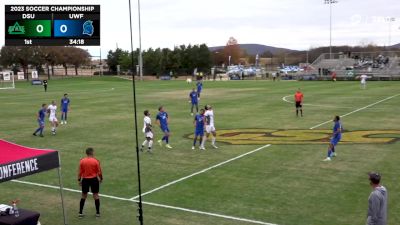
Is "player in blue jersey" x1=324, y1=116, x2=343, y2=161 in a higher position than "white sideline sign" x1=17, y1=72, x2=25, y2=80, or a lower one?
lower

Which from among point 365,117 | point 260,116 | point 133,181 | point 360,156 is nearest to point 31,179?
point 133,181

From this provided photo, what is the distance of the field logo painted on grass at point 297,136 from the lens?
21.5 metres

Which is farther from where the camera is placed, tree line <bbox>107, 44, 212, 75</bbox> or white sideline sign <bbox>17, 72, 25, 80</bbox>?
tree line <bbox>107, 44, 212, 75</bbox>

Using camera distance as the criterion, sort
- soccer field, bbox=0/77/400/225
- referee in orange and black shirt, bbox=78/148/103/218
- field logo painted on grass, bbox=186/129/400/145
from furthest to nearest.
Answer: field logo painted on grass, bbox=186/129/400/145 → soccer field, bbox=0/77/400/225 → referee in orange and black shirt, bbox=78/148/103/218

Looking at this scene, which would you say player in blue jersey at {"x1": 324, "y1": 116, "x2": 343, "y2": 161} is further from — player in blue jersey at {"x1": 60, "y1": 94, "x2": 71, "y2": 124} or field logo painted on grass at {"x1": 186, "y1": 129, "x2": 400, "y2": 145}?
player in blue jersey at {"x1": 60, "y1": 94, "x2": 71, "y2": 124}

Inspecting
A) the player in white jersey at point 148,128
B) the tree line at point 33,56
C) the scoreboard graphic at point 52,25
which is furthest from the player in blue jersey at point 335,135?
the tree line at point 33,56

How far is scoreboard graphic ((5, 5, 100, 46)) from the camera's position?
704 inches

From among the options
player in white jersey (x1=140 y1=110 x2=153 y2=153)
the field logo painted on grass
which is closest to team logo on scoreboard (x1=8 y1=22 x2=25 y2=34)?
player in white jersey (x1=140 y1=110 x2=153 y2=153)

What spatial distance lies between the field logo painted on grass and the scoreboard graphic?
7958 mm

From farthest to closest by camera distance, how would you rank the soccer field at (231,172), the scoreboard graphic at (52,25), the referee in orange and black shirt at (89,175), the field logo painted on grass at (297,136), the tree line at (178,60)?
the tree line at (178,60) → the field logo painted on grass at (297,136) → the scoreboard graphic at (52,25) → the soccer field at (231,172) → the referee in orange and black shirt at (89,175)

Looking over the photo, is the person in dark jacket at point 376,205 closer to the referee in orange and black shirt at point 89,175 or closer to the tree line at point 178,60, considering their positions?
the referee in orange and black shirt at point 89,175

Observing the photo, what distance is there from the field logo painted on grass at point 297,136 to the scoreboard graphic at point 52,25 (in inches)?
313

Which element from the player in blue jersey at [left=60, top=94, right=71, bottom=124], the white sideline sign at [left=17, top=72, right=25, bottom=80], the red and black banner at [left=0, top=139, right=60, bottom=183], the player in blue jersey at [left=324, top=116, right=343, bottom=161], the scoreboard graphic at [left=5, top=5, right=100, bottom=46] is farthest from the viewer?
the white sideline sign at [left=17, top=72, right=25, bottom=80]

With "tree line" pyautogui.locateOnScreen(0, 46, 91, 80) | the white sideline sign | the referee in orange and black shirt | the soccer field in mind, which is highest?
"tree line" pyautogui.locateOnScreen(0, 46, 91, 80)
